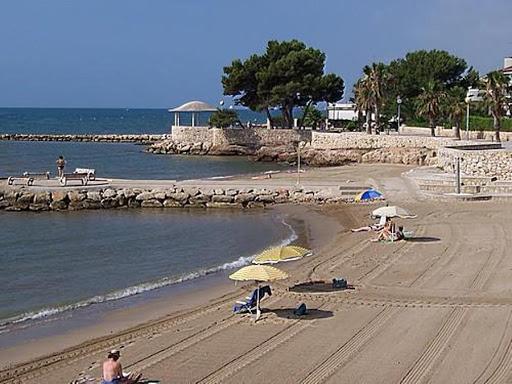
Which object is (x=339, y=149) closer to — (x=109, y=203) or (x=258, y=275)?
(x=109, y=203)

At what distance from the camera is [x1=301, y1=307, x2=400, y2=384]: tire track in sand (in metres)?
13.1

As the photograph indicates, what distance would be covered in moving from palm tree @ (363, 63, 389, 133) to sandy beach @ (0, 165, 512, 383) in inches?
1748

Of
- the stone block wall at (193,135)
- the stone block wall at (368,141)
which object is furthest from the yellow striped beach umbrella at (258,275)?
the stone block wall at (193,135)

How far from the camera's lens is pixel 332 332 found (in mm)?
15617

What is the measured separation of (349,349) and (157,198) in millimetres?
27220

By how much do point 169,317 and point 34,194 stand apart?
24370 mm

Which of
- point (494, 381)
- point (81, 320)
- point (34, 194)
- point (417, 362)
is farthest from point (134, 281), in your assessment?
point (34, 194)

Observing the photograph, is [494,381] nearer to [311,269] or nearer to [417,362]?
[417,362]

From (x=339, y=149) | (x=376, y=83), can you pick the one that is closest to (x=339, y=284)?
(x=339, y=149)

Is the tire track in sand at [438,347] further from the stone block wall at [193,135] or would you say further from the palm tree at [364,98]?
the stone block wall at [193,135]

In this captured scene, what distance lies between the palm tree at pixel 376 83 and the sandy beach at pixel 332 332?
44411 millimetres

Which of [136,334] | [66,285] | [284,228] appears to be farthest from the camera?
[284,228]

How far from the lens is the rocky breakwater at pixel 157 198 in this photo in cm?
3978

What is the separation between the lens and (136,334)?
651 inches
